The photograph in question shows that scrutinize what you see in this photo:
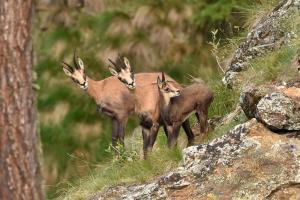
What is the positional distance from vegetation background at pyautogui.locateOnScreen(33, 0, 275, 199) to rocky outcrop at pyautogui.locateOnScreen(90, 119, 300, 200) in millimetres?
5995

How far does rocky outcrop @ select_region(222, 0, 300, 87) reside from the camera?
10766 millimetres

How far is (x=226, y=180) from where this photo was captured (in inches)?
343

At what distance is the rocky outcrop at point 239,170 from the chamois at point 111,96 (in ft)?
15.2

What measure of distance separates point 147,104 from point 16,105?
5358 millimetres

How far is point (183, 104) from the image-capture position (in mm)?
11039

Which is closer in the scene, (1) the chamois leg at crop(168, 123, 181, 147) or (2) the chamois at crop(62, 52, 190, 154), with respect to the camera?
(1) the chamois leg at crop(168, 123, 181, 147)

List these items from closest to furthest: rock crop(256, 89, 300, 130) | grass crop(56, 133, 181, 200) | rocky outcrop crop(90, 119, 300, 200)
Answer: rocky outcrop crop(90, 119, 300, 200) < rock crop(256, 89, 300, 130) < grass crop(56, 133, 181, 200)

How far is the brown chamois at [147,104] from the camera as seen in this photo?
11.5 m

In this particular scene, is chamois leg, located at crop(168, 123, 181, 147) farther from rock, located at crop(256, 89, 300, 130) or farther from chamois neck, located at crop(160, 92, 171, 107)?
rock, located at crop(256, 89, 300, 130)

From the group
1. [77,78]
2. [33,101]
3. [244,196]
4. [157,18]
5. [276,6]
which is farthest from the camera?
[157,18]

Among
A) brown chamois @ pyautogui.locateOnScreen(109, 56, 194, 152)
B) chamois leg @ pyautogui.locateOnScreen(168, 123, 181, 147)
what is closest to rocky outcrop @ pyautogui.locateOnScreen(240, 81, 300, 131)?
chamois leg @ pyautogui.locateOnScreen(168, 123, 181, 147)

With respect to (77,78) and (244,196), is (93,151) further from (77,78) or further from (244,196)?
(244,196)

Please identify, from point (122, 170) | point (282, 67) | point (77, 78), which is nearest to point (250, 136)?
point (282, 67)

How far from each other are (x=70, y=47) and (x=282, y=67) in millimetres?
7550
